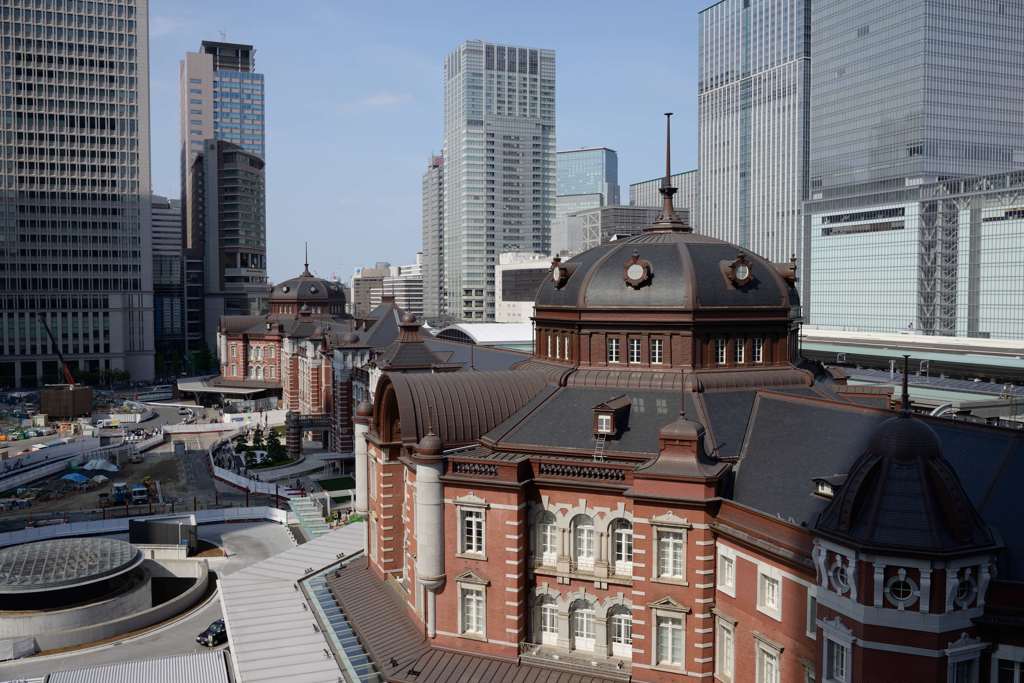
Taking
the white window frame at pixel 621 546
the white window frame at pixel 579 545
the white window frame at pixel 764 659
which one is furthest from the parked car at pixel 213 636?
the white window frame at pixel 764 659

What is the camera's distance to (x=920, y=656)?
25.4 m

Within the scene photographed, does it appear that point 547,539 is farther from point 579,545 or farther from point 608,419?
point 608,419

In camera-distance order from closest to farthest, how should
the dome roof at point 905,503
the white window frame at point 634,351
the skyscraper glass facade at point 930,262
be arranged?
the dome roof at point 905,503 → the white window frame at point 634,351 → the skyscraper glass facade at point 930,262

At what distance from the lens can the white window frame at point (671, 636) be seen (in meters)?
34.1

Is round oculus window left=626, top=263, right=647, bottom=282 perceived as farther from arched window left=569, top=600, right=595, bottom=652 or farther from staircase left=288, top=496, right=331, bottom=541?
staircase left=288, top=496, right=331, bottom=541

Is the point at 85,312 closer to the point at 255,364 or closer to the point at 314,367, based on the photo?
the point at 255,364

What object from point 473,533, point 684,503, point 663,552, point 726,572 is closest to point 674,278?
point 684,503

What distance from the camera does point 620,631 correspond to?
36938mm

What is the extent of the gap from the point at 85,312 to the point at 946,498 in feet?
543

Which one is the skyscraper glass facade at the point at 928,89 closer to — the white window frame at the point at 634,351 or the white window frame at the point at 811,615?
the white window frame at the point at 634,351

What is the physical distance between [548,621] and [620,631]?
10.7ft

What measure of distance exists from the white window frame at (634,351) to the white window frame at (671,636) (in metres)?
12.7

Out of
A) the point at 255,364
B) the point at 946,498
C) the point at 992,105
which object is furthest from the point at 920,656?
the point at 992,105

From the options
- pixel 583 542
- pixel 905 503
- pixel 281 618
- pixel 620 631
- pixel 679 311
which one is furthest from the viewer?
pixel 281 618
